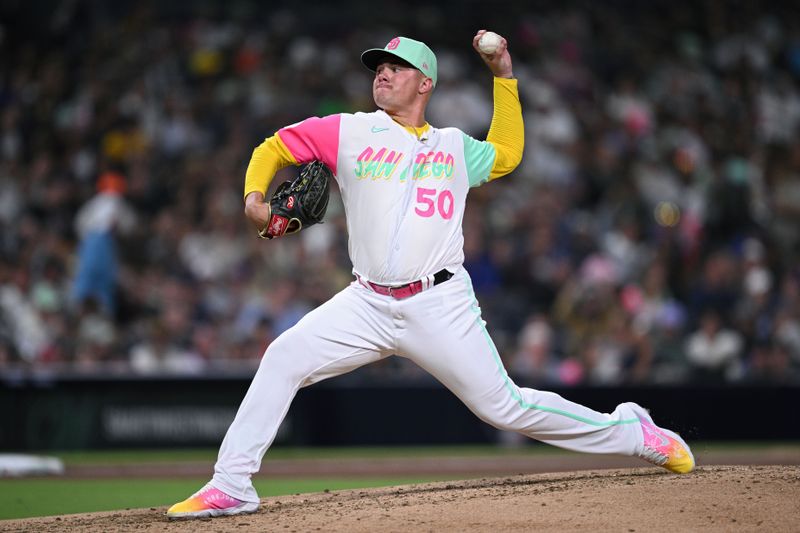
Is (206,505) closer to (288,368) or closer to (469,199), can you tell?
(288,368)

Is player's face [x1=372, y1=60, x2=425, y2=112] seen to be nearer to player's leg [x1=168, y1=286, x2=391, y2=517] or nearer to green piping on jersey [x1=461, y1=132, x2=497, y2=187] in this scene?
green piping on jersey [x1=461, y1=132, x2=497, y2=187]

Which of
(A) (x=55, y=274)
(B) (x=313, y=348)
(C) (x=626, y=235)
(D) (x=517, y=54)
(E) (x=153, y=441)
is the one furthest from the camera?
(D) (x=517, y=54)

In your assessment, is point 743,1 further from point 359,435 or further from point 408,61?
point 408,61

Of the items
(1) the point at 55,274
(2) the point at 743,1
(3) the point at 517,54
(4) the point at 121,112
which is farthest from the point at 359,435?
(2) the point at 743,1

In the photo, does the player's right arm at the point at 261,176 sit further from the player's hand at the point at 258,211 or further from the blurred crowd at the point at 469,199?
the blurred crowd at the point at 469,199

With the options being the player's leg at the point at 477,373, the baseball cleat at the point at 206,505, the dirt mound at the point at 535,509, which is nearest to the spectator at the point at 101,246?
the dirt mound at the point at 535,509

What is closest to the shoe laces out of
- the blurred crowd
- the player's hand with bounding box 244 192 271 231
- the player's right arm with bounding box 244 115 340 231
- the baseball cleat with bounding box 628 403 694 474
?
the baseball cleat with bounding box 628 403 694 474

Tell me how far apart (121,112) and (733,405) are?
777 centimetres

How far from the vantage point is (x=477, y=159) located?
6070 millimetres

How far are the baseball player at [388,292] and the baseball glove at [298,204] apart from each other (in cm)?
11

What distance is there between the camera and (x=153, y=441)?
12070 mm

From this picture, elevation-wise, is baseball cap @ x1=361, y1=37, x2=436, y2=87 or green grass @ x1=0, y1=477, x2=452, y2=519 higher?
baseball cap @ x1=361, y1=37, x2=436, y2=87

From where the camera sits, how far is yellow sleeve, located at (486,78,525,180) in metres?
6.25

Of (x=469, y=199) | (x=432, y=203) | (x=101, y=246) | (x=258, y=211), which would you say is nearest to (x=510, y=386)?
(x=432, y=203)
